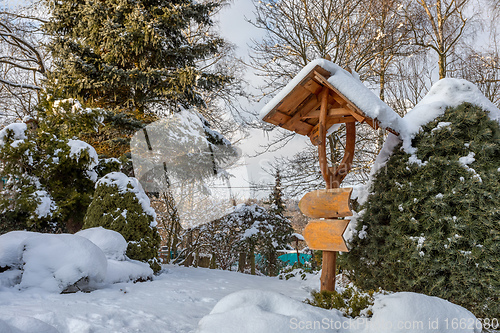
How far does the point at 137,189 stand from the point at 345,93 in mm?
3844

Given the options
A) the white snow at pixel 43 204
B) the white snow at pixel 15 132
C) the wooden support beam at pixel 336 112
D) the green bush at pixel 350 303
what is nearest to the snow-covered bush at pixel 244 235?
the white snow at pixel 43 204

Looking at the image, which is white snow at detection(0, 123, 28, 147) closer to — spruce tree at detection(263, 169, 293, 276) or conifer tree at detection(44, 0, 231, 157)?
conifer tree at detection(44, 0, 231, 157)

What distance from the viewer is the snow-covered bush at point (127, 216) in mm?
4785

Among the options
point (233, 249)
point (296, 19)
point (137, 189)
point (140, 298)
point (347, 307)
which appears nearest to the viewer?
point (347, 307)

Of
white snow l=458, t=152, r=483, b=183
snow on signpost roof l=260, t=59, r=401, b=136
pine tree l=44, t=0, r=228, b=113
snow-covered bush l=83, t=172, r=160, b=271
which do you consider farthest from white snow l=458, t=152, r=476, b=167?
pine tree l=44, t=0, r=228, b=113

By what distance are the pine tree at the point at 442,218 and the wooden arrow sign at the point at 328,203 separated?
0.56m

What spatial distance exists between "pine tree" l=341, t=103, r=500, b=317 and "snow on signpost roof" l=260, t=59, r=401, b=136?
578 mm

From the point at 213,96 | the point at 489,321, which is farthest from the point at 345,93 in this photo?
the point at 213,96

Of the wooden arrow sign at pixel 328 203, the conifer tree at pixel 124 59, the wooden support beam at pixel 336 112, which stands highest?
the conifer tree at pixel 124 59

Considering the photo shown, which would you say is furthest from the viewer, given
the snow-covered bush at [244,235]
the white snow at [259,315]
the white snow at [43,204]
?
the snow-covered bush at [244,235]

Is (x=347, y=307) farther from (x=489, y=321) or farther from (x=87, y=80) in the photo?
(x=87, y=80)

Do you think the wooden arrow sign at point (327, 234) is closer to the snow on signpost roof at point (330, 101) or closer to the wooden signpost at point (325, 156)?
the wooden signpost at point (325, 156)

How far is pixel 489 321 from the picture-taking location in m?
2.84

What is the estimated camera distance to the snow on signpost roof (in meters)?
3.14
